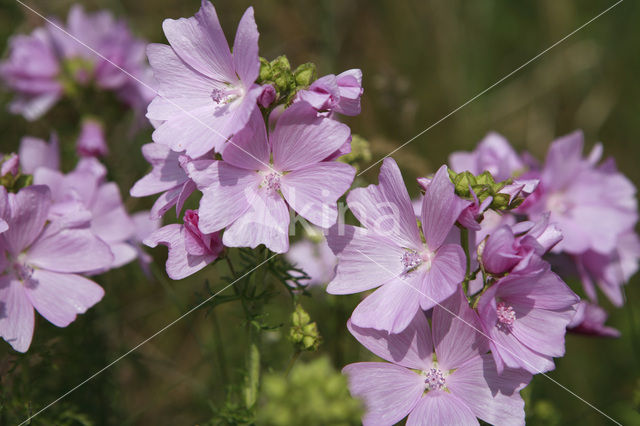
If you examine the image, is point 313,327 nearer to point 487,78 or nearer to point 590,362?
point 590,362

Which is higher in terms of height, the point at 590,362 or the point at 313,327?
the point at 313,327

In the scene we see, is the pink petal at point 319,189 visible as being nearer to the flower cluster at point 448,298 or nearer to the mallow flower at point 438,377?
the flower cluster at point 448,298

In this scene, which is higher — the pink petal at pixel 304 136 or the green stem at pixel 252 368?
the pink petal at pixel 304 136

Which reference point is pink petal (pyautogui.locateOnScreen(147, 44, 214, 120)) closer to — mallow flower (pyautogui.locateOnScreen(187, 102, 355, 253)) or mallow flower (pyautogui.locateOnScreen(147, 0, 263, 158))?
mallow flower (pyautogui.locateOnScreen(147, 0, 263, 158))

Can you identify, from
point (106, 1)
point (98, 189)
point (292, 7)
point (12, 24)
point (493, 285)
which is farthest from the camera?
point (292, 7)

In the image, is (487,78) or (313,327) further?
(487,78)

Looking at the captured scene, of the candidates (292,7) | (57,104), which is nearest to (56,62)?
(57,104)

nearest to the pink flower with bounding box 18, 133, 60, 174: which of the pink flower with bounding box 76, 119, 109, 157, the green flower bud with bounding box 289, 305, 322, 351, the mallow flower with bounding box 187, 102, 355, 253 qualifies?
the pink flower with bounding box 76, 119, 109, 157

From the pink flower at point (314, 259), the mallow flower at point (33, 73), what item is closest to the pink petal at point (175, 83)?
the pink flower at point (314, 259)
